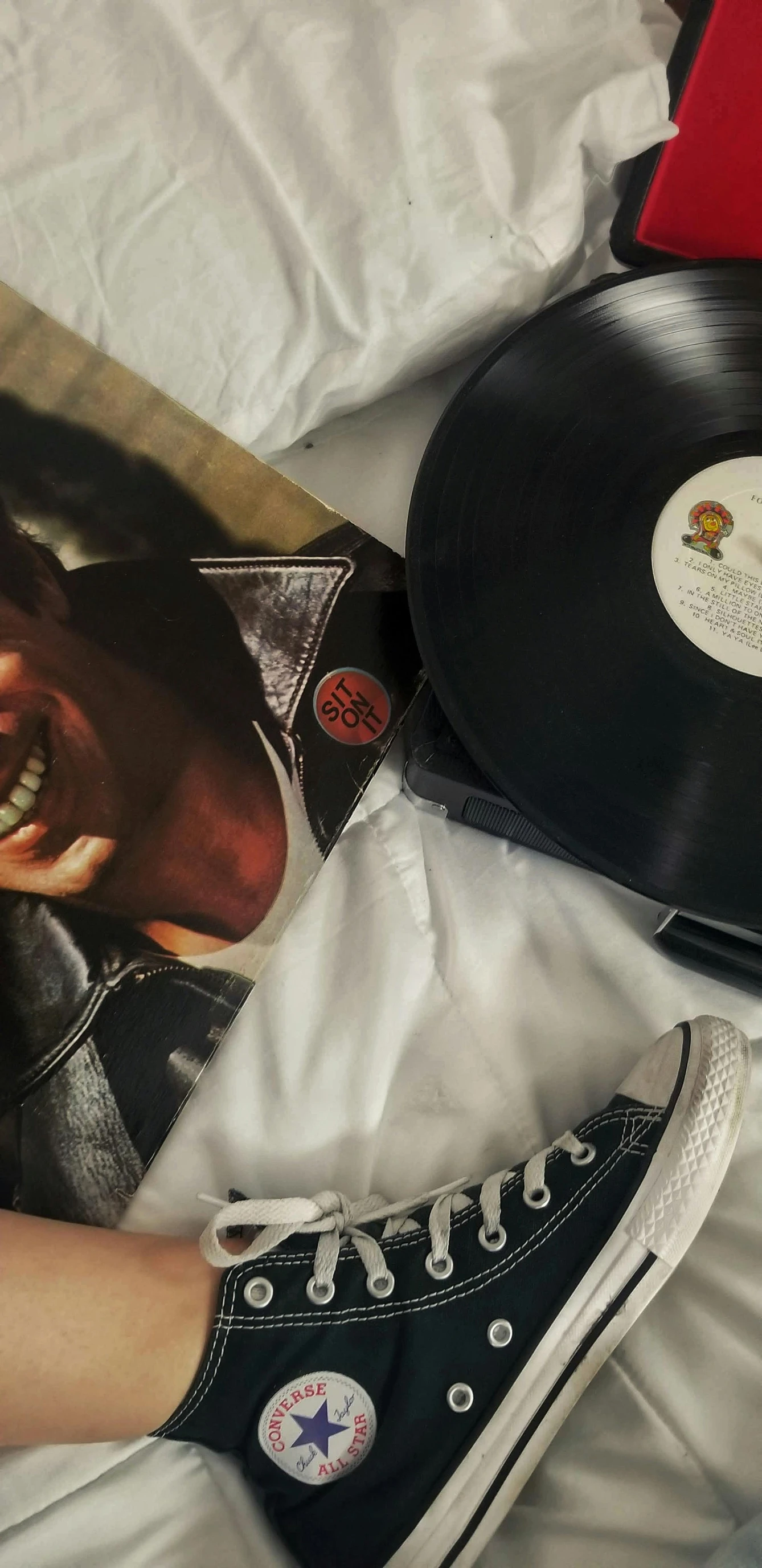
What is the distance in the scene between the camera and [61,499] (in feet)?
1.96

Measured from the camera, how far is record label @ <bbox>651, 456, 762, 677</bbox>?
573 mm

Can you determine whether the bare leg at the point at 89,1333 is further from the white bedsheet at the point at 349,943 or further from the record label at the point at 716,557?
the record label at the point at 716,557

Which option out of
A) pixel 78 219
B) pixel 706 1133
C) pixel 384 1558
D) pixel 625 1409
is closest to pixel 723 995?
pixel 706 1133

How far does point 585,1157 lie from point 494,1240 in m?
0.07

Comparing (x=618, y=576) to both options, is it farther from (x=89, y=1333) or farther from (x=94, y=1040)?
(x=89, y=1333)

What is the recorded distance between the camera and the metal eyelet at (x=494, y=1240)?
0.57 metres

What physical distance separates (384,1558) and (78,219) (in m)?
0.78

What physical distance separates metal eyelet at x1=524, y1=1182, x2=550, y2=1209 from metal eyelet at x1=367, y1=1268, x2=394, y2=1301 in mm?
91

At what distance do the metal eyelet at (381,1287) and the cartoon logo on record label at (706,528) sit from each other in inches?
18.4

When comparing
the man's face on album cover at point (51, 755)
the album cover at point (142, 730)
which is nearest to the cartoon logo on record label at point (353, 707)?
the album cover at point (142, 730)

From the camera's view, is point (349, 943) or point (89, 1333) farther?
point (349, 943)

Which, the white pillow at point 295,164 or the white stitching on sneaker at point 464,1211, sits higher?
the white pillow at point 295,164

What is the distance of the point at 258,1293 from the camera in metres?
0.55

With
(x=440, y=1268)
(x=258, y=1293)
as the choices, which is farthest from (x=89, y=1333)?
(x=440, y=1268)
